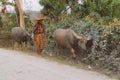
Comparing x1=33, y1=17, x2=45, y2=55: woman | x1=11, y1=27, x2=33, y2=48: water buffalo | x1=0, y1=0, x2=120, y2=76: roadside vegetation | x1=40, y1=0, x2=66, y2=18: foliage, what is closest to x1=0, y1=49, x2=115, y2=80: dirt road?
x1=0, y1=0, x2=120, y2=76: roadside vegetation

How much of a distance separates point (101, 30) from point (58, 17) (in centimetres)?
452

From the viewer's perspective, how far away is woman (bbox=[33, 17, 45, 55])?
1361cm

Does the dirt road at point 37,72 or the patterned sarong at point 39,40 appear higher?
the patterned sarong at point 39,40

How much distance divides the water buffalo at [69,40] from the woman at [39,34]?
56 cm

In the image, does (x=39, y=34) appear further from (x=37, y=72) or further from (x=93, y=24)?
→ (x=37, y=72)

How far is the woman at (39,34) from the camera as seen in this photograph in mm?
13609

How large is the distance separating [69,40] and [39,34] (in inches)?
53.3

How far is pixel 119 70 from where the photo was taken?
10.6 m

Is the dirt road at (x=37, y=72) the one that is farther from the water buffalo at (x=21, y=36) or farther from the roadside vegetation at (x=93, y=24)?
the water buffalo at (x=21, y=36)

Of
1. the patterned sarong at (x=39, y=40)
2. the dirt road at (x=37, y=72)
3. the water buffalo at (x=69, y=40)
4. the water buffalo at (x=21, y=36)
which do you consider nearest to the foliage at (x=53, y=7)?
the water buffalo at (x=21, y=36)

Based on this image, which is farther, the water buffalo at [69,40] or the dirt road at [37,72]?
the water buffalo at [69,40]

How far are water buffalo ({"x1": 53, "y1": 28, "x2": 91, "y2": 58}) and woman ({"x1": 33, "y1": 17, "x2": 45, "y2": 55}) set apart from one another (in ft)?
1.84

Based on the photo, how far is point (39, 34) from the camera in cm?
1383

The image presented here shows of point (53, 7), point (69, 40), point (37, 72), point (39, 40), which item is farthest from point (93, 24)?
point (53, 7)
